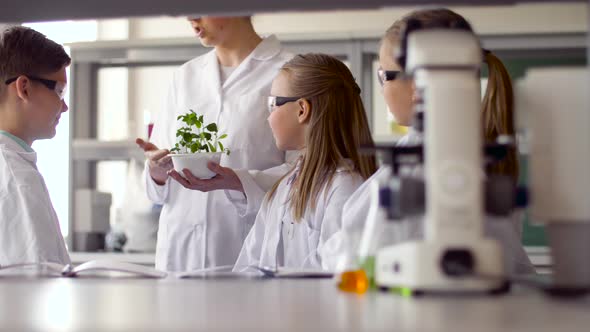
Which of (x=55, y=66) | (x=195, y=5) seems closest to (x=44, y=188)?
(x=55, y=66)

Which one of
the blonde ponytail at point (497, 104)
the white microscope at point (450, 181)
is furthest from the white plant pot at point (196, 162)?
the white microscope at point (450, 181)

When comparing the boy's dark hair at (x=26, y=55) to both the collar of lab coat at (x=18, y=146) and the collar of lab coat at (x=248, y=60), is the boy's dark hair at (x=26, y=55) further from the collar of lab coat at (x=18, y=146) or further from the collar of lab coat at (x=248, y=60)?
the collar of lab coat at (x=248, y=60)

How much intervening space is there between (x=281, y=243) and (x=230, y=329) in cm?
172

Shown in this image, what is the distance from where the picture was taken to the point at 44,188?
7.39 ft

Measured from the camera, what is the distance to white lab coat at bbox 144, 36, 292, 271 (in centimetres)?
277

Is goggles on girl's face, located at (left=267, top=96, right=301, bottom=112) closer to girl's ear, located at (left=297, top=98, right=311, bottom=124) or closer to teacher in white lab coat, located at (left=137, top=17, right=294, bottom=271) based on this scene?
girl's ear, located at (left=297, top=98, right=311, bottom=124)

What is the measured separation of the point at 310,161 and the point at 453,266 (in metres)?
1.50

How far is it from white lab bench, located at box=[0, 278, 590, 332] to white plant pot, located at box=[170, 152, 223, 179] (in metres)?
1.16

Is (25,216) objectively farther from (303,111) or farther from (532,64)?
(532,64)

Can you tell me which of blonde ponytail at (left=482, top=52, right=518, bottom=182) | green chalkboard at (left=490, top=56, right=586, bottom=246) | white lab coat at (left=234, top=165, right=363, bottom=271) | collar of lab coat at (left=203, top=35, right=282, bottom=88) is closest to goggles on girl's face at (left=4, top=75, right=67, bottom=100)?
collar of lab coat at (left=203, top=35, right=282, bottom=88)

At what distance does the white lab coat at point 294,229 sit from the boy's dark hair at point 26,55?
81 centimetres

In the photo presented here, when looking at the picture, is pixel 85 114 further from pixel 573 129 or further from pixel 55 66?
pixel 573 129

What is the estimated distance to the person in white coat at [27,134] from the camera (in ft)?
6.98

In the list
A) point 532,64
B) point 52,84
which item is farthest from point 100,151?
point 532,64
